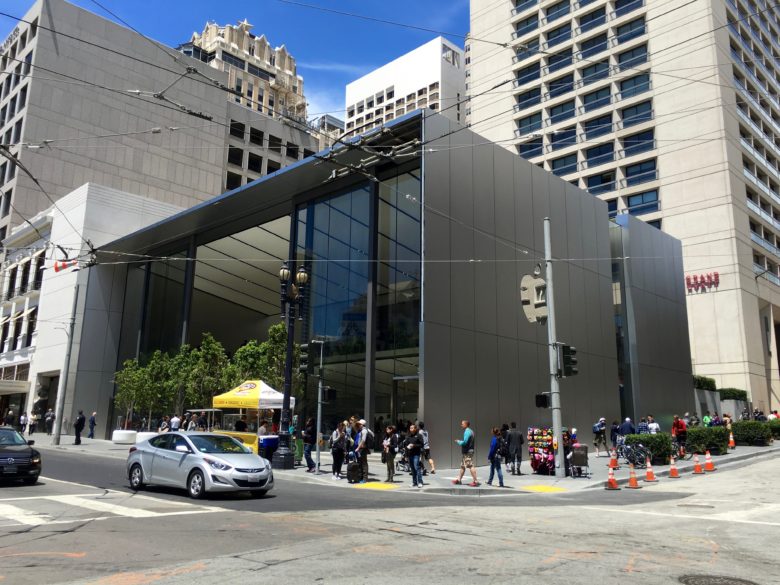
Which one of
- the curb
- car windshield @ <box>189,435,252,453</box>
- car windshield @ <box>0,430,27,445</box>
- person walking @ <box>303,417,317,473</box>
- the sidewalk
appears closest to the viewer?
car windshield @ <box>189,435,252,453</box>

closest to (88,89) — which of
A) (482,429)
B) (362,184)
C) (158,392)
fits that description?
→ (158,392)

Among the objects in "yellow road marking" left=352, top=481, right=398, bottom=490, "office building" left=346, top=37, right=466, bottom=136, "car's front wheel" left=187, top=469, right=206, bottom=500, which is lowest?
"yellow road marking" left=352, top=481, right=398, bottom=490

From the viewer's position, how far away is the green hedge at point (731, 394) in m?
42.2

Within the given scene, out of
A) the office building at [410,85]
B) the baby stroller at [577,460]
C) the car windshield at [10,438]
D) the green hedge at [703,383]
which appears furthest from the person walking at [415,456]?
the office building at [410,85]

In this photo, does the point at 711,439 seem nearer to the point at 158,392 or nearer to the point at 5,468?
the point at 5,468

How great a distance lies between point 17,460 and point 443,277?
14442 millimetres

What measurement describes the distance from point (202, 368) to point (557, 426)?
19.7 metres

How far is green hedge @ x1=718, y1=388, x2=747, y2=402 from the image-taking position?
139ft

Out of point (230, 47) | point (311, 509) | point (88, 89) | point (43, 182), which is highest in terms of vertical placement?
point (230, 47)

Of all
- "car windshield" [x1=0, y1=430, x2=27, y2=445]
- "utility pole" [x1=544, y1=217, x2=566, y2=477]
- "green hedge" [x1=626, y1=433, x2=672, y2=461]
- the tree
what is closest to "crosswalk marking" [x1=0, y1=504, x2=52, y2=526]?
"car windshield" [x1=0, y1=430, x2=27, y2=445]

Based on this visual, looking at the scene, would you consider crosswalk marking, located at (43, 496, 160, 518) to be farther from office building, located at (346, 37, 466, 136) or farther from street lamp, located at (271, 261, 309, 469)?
office building, located at (346, 37, 466, 136)

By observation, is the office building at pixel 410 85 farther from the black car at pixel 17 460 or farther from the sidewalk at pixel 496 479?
the black car at pixel 17 460

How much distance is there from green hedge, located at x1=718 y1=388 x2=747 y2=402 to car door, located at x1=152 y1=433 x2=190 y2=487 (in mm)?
40269

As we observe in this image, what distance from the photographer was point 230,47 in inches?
3765
